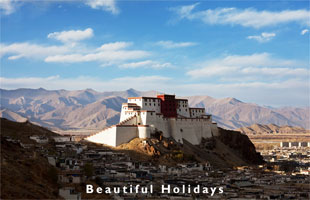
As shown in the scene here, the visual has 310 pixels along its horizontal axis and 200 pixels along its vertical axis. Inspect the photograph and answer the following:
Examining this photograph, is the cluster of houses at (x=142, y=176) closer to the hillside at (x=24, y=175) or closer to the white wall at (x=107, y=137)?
the hillside at (x=24, y=175)

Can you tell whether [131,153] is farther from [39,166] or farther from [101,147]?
[39,166]

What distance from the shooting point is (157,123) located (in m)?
109

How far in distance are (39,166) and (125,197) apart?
36.7 feet

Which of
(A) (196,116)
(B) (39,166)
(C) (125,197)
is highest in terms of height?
(A) (196,116)

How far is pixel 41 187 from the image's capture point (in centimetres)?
5400

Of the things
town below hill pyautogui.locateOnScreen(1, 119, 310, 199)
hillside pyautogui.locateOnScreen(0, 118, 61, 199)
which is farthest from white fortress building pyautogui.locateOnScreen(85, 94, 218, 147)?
hillside pyautogui.locateOnScreen(0, 118, 61, 199)

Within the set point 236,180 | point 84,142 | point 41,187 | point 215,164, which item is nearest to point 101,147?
point 84,142

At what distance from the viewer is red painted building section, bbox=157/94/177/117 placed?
116 metres

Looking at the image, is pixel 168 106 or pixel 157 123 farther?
pixel 168 106

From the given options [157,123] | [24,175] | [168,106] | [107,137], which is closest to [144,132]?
[157,123]

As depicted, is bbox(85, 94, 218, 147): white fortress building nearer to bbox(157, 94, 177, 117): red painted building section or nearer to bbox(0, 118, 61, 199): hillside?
bbox(157, 94, 177, 117): red painted building section

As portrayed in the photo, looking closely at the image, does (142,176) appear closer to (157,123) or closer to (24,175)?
(24,175)

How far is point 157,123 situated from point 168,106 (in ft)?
31.1

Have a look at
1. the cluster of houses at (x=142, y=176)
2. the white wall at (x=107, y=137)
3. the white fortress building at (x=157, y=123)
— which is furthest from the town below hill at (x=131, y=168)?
the white fortress building at (x=157, y=123)
